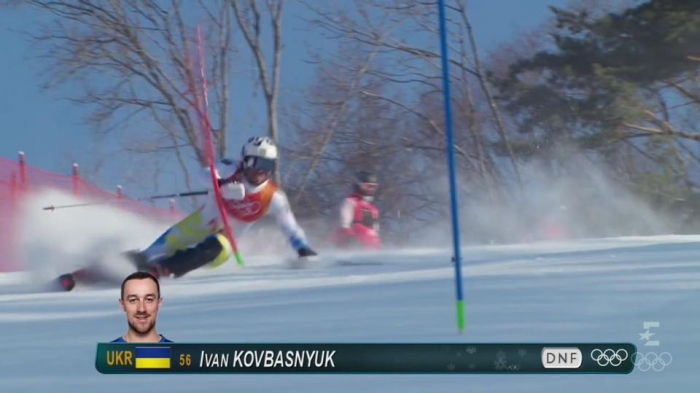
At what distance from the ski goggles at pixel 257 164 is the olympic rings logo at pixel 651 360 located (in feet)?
16.6

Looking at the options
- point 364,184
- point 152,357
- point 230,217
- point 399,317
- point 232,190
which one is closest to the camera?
point 152,357

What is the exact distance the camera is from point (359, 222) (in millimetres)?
10586

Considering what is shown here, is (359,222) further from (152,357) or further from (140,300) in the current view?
(140,300)

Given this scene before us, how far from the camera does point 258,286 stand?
21.2 feet

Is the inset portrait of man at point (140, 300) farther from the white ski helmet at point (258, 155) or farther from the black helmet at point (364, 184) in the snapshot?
the black helmet at point (364, 184)

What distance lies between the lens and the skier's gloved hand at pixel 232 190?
26.4 ft

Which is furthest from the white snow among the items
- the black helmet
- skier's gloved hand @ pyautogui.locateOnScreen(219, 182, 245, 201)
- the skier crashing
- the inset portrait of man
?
the black helmet

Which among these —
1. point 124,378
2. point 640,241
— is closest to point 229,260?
point 640,241

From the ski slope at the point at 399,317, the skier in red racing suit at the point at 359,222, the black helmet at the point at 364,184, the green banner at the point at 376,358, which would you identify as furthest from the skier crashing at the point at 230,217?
the green banner at the point at 376,358

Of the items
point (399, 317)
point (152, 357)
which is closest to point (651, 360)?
point (399, 317)

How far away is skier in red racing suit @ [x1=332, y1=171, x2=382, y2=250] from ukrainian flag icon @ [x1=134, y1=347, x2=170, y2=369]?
7.05 meters

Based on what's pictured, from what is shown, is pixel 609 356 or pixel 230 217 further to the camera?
pixel 230 217

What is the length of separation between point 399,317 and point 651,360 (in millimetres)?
1281

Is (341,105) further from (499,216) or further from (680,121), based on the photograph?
(680,121)
